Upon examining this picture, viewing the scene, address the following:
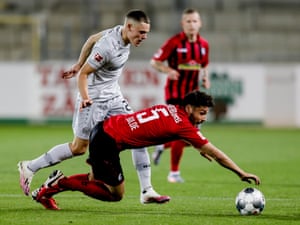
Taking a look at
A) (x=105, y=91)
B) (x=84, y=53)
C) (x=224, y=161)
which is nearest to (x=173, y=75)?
(x=105, y=91)

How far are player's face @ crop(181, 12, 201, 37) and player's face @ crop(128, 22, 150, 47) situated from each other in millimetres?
3120

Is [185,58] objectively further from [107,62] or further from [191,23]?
[107,62]

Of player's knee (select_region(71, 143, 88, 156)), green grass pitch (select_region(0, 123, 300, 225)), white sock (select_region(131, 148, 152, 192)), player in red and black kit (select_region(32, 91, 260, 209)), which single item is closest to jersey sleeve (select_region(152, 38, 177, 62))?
green grass pitch (select_region(0, 123, 300, 225))

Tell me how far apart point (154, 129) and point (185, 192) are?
236 cm

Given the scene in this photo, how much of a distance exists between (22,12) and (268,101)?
346 inches

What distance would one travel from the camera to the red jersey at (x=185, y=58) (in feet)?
35.8

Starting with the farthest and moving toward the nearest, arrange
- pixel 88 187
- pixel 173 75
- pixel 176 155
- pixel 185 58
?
pixel 185 58
pixel 176 155
pixel 173 75
pixel 88 187

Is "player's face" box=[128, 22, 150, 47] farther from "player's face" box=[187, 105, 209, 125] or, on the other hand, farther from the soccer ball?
the soccer ball

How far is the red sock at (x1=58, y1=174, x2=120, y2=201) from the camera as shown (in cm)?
720

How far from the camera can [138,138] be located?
6.96m

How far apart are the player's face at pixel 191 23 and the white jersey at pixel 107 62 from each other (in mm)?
2713

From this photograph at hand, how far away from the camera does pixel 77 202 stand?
8.01 m

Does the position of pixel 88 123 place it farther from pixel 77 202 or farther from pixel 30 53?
pixel 30 53

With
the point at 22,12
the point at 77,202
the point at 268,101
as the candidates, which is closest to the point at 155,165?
the point at 77,202
